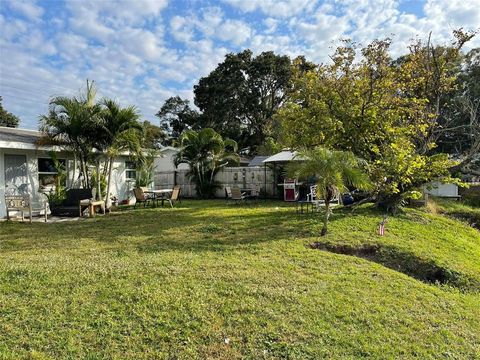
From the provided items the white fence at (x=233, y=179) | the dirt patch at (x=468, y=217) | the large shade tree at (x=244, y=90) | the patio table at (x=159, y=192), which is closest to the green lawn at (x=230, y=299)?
the patio table at (x=159, y=192)

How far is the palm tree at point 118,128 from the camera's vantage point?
1233cm

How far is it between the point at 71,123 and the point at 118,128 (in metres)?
1.52

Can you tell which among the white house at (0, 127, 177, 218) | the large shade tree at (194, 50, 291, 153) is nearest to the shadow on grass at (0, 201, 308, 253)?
the white house at (0, 127, 177, 218)

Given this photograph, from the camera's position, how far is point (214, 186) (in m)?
20.2

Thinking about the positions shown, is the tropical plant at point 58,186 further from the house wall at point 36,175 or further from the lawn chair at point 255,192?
the lawn chair at point 255,192

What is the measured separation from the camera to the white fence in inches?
Answer: 773

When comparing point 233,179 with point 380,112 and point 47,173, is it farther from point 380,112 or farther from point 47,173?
point 380,112

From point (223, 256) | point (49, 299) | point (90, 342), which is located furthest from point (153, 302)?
point (223, 256)

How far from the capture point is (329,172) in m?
8.54

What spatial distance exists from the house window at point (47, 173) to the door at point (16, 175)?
0.62 metres

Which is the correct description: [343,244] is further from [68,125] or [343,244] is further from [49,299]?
[68,125]

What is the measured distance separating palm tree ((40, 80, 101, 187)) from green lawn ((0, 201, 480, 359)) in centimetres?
475

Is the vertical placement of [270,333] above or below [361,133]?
below

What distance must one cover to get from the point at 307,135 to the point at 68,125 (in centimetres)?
820
